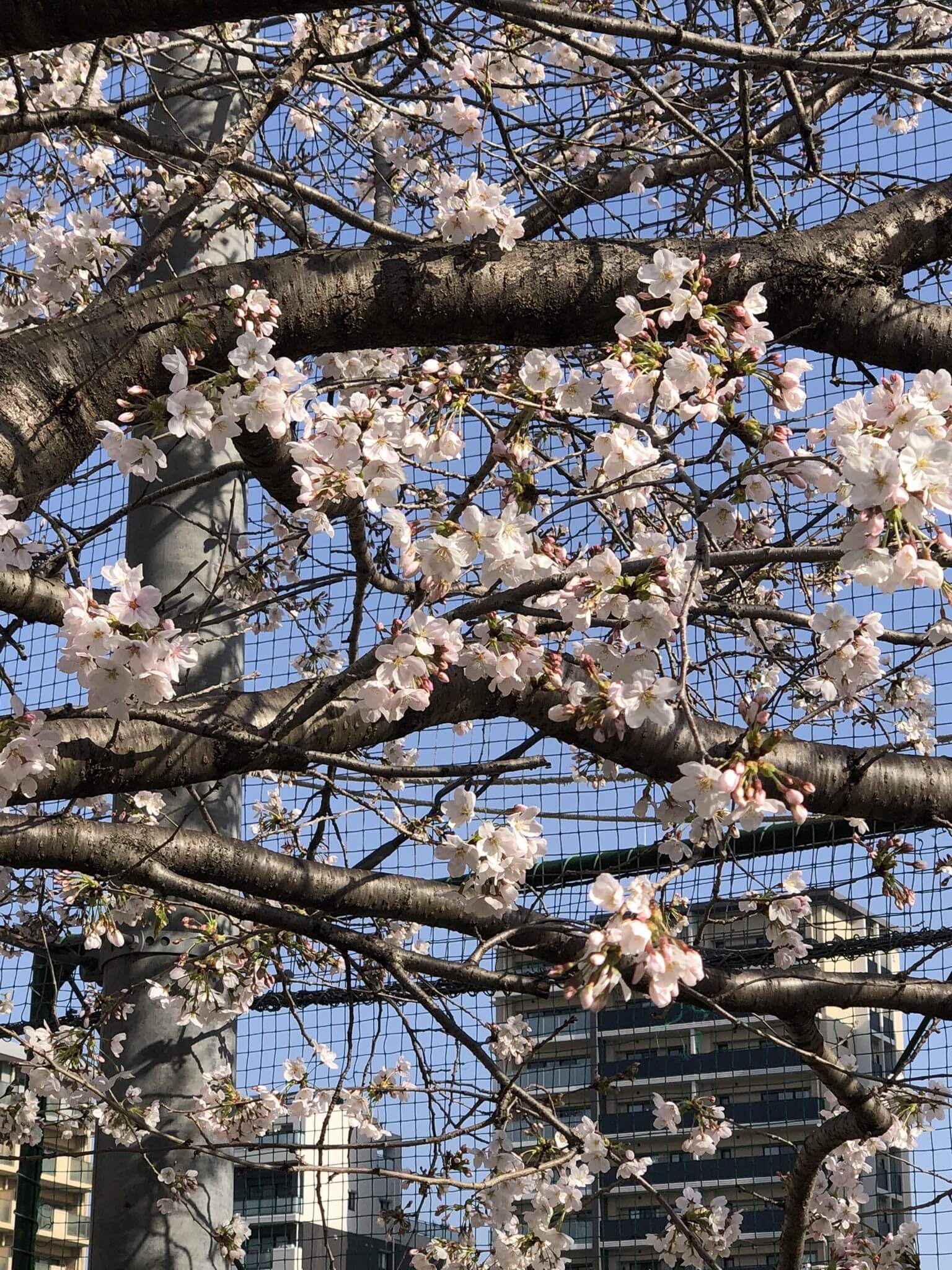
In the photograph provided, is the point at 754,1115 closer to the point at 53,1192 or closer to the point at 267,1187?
the point at 267,1187

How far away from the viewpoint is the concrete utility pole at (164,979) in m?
2.91

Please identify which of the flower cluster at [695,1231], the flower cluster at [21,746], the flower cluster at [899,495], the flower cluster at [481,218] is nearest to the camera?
the flower cluster at [899,495]

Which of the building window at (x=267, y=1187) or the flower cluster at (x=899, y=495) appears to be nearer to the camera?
the flower cluster at (x=899, y=495)

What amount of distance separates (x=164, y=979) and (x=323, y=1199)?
35.1 inches

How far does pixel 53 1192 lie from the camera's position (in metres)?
6.96

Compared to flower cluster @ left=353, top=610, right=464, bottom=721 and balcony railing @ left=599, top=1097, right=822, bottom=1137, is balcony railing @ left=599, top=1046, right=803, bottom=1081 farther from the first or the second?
flower cluster @ left=353, top=610, right=464, bottom=721

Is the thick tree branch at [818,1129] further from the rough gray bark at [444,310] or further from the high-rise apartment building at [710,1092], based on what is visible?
the rough gray bark at [444,310]

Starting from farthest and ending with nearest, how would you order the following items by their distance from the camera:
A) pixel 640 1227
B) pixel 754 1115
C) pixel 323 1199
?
pixel 640 1227
pixel 754 1115
pixel 323 1199

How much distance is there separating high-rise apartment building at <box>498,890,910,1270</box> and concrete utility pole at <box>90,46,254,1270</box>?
798mm

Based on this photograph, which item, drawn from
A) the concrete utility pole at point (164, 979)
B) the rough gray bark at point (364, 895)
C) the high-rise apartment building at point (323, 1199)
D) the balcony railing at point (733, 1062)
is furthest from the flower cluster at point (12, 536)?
the balcony railing at point (733, 1062)

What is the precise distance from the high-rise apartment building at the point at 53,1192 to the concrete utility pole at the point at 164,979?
0.33 meters

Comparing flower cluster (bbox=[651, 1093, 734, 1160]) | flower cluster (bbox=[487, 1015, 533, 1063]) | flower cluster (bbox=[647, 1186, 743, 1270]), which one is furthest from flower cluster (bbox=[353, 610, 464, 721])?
flower cluster (bbox=[487, 1015, 533, 1063])

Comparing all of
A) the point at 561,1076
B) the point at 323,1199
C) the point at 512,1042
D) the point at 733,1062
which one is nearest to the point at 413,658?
the point at 323,1199

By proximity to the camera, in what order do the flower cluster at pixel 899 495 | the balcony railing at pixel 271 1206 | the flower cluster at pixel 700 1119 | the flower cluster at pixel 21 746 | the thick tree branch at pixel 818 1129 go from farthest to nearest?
the balcony railing at pixel 271 1206 → the flower cluster at pixel 700 1119 → the thick tree branch at pixel 818 1129 → the flower cluster at pixel 21 746 → the flower cluster at pixel 899 495
